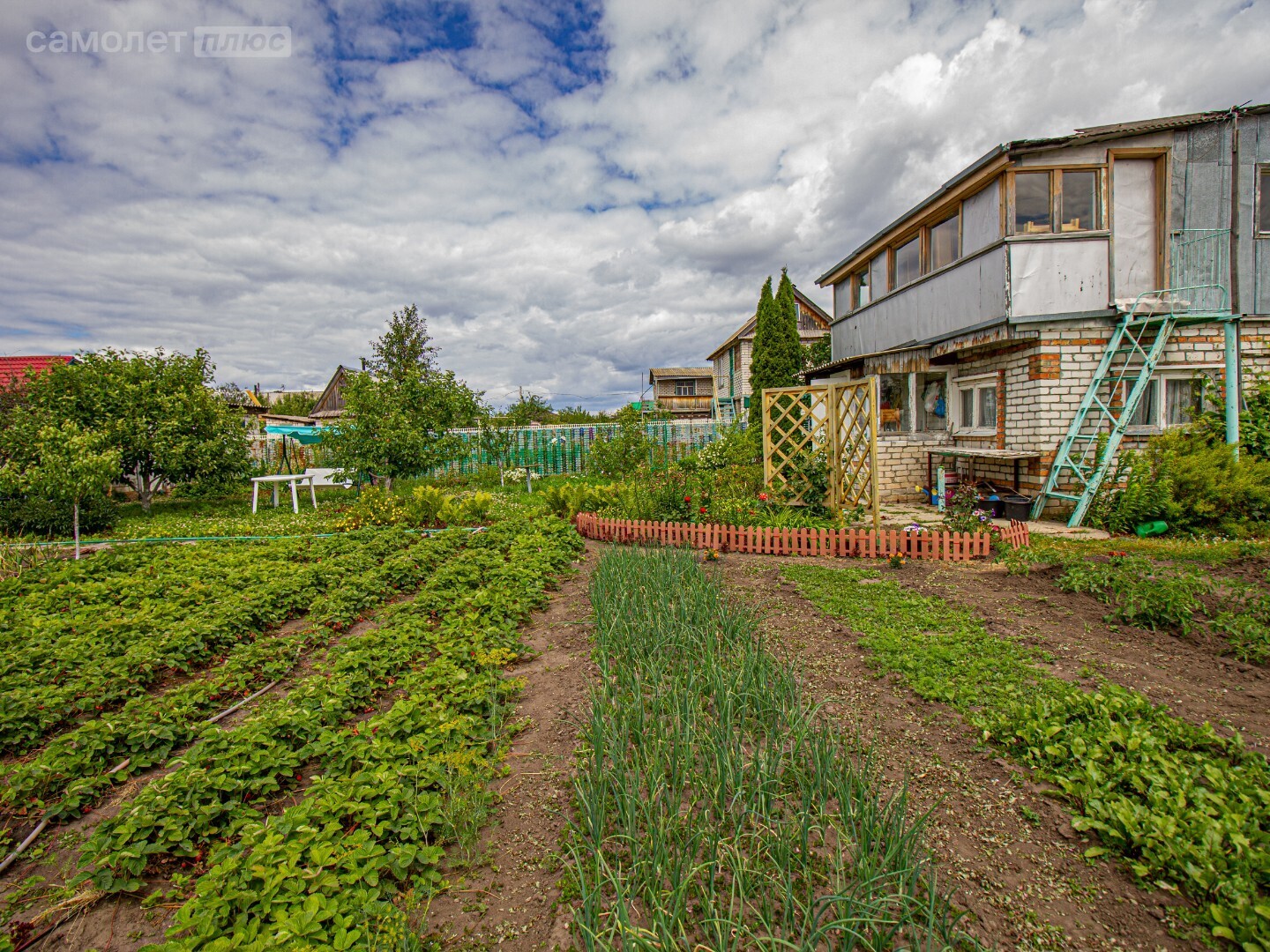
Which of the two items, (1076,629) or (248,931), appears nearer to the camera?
(248,931)

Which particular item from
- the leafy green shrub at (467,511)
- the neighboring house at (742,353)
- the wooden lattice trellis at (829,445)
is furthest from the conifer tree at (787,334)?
the leafy green shrub at (467,511)

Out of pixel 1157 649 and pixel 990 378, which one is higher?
pixel 990 378

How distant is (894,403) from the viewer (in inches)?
526

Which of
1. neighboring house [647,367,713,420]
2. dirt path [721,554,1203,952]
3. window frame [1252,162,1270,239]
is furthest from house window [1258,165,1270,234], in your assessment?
neighboring house [647,367,713,420]

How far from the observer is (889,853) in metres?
1.95

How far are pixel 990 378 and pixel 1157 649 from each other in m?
7.34

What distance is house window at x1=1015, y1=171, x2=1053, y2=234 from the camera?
30.0 ft

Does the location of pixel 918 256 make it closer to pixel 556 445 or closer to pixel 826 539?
pixel 826 539

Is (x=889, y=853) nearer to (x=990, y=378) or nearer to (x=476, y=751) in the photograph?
(x=476, y=751)

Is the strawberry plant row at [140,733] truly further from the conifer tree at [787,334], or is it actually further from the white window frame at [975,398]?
the conifer tree at [787,334]

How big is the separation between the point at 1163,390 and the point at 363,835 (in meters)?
11.6

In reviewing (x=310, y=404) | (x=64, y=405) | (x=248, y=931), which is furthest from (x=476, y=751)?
(x=310, y=404)

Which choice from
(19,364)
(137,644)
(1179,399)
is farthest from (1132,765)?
(19,364)

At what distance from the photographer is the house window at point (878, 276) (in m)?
13.6
